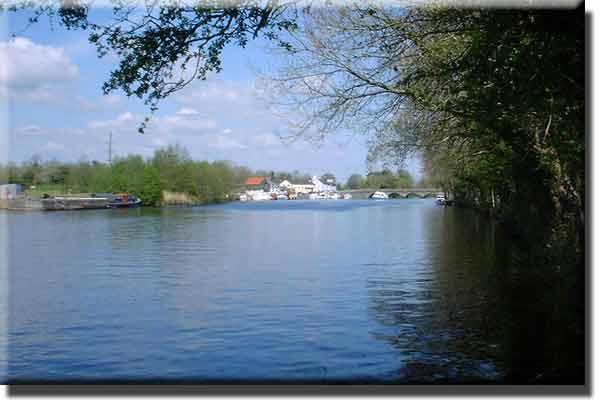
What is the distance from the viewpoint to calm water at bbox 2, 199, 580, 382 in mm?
9078

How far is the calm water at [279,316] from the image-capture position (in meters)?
9.08

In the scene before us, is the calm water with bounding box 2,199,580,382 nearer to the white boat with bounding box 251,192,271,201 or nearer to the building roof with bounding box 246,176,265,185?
the white boat with bounding box 251,192,271,201

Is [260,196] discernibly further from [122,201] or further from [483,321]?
[483,321]

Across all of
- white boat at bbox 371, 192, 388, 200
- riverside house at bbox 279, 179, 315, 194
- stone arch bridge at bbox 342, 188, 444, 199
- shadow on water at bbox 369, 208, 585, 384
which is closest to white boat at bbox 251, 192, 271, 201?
stone arch bridge at bbox 342, 188, 444, 199

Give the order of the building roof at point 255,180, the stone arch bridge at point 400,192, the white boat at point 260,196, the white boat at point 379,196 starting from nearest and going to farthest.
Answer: the stone arch bridge at point 400,192 < the white boat at point 379,196 < the white boat at point 260,196 < the building roof at point 255,180

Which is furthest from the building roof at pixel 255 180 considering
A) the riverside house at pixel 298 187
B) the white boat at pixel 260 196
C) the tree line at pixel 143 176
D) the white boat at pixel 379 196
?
the tree line at pixel 143 176

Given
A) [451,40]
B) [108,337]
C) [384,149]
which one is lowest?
[108,337]

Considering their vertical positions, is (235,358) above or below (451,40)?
below

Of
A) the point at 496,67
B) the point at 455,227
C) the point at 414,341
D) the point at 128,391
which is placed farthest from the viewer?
the point at 455,227

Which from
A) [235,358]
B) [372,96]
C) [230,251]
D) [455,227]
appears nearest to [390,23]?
[372,96]

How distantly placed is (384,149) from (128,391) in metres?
10.9

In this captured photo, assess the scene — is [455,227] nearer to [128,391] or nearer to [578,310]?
[578,310]

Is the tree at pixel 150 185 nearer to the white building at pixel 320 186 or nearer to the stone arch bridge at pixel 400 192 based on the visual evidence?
the stone arch bridge at pixel 400 192

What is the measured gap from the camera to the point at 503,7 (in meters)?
7.66
